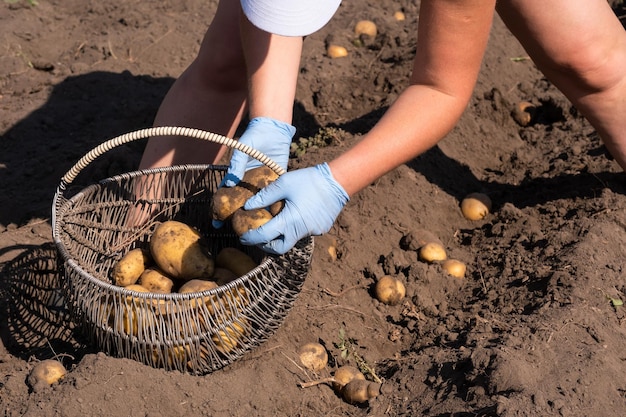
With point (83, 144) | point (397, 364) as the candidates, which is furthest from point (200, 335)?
point (83, 144)

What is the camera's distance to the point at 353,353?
2582 millimetres

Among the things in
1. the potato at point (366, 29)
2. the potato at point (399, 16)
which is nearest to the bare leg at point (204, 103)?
the potato at point (366, 29)

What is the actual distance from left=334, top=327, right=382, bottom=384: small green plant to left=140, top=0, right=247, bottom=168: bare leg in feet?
3.09

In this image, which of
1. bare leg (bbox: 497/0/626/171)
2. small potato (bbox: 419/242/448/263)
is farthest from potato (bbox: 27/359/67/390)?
bare leg (bbox: 497/0/626/171)

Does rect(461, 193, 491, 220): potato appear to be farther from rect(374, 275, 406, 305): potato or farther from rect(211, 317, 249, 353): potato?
rect(211, 317, 249, 353): potato

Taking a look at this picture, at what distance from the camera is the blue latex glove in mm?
2180

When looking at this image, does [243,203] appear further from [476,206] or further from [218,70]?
[476,206]

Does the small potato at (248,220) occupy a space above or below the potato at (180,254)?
above

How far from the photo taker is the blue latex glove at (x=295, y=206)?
85.8 inches

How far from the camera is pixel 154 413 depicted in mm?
2150

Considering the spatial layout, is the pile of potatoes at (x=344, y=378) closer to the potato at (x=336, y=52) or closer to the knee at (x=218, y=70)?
the knee at (x=218, y=70)

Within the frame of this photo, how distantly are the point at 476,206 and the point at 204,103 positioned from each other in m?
1.23

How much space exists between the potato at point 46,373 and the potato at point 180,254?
0.43 meters

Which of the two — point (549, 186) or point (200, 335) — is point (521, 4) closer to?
point (549, 186)
